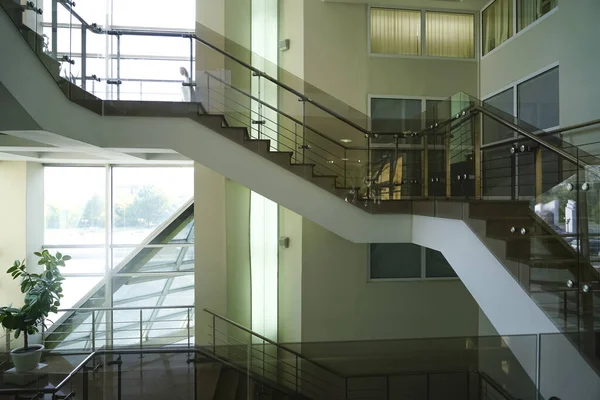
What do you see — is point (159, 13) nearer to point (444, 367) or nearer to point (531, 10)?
point (531, 10)

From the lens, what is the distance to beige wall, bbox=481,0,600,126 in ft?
14.2

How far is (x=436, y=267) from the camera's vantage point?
6.19 m

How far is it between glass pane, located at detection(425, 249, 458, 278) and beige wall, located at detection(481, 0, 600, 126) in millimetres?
2448

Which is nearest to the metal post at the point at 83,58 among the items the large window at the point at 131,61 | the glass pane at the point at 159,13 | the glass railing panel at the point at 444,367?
the large window at the point at 131,61

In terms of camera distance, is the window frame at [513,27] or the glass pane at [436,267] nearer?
the window frame at [513,27]

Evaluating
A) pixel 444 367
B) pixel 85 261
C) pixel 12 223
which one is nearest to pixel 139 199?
pixel 85 261

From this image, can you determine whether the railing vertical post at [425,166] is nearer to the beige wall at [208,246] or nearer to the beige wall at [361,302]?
the beige wall at [361,302]

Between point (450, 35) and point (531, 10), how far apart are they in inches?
46.3

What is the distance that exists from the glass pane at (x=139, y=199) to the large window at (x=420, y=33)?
4.45 meters

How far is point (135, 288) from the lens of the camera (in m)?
8.11

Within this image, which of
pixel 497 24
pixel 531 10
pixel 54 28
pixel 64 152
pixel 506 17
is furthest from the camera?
pixel 64 152

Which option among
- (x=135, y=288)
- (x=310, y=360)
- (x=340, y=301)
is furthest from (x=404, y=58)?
(x=135, y=288)

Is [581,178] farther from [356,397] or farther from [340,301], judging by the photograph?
[340,301]

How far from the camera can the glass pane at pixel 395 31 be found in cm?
612
